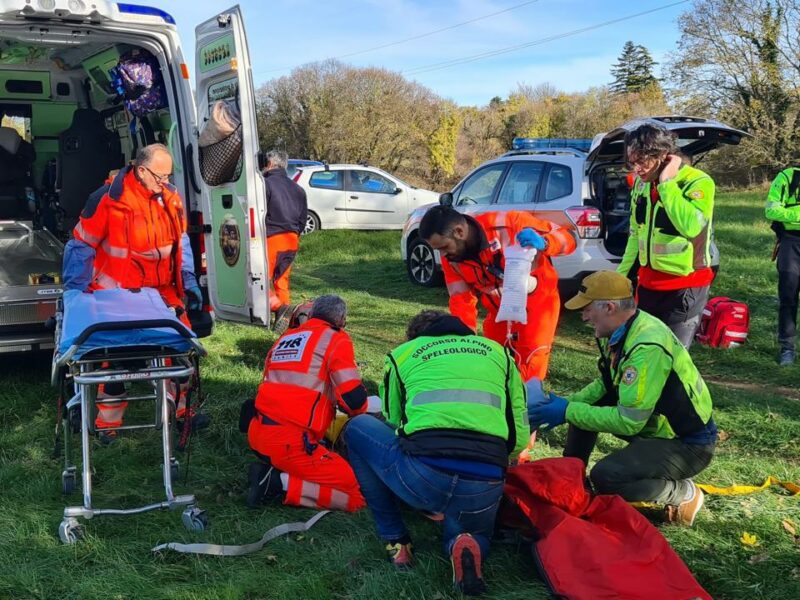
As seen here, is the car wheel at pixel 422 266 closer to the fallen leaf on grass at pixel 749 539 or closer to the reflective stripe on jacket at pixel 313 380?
the reflective stripe on jacket at pixel 313 380

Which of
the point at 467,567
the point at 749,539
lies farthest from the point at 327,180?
the point at 467,567

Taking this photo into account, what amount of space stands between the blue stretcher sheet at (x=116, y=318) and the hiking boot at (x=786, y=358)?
199 inches

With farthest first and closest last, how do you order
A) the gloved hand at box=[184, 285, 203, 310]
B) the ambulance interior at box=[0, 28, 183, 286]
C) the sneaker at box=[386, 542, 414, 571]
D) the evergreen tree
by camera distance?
1. the evergreen tree
2. the ambulance interior at box=[0, 28, 183, 286]
3. the gloved hand at box=[184, 285, 203, 310]
4. the sneaker at box=[386, 542, 414, 571]

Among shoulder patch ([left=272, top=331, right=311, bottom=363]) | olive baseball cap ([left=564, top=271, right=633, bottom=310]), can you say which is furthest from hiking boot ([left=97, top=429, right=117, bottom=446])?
Answer: olive baseball cap ([left=564, top=271, right=633, bottom=310])

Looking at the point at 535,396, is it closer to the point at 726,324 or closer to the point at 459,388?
the point at 459,388

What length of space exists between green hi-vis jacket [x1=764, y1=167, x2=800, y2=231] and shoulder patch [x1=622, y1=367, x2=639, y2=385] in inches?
151

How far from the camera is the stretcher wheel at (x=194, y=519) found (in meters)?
3.56

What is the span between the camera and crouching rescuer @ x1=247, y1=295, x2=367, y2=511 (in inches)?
155

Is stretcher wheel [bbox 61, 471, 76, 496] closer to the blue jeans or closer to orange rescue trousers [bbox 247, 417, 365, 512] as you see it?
orange rescue trousers [bbox 247, 417, 365, 512]

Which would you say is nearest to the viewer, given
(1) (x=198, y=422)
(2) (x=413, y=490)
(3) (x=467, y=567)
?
(3) (x=467, y=567)

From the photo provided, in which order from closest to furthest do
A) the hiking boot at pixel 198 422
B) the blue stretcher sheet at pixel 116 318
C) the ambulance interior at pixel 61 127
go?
the blue stretcher sheet at pixel 116 318 < the hiking boot at pixel 198 422 < the ambulance interior at pixel 61 127

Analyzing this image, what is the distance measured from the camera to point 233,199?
5.62 metres

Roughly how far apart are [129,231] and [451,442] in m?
2.70

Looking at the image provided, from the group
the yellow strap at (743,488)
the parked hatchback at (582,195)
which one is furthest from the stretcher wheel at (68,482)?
the parked hatchback at (582,195)
